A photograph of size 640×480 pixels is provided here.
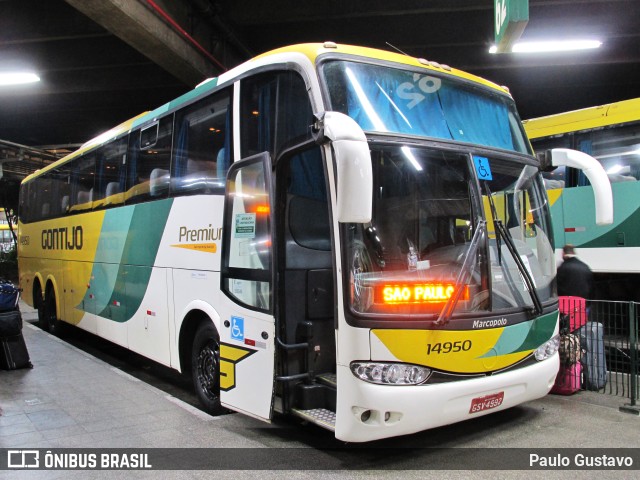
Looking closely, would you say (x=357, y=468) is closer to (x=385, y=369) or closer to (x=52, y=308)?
(x=385, y=369)

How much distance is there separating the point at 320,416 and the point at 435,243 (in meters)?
1.73

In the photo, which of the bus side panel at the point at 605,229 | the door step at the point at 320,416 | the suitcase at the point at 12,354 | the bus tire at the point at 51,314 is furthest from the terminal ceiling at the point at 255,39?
the door step at the point at 320,416

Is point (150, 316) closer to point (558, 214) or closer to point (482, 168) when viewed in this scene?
point (482, 168)

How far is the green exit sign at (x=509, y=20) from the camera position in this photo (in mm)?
6238

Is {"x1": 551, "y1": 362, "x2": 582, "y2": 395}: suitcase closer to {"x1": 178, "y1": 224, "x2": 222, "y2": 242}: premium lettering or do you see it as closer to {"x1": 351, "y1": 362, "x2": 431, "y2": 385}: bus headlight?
{"x1": 351, "y1": 362, "x2": 431, "y2": 385}: bus headlight

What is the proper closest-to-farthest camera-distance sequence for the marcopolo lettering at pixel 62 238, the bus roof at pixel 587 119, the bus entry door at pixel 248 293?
the bus entry door at pixel 248 293
the bus roof at pixel 587 119
the marcopolo lettering at pixel 62 238

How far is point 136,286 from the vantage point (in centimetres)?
754

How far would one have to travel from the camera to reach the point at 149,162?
23.9 ft

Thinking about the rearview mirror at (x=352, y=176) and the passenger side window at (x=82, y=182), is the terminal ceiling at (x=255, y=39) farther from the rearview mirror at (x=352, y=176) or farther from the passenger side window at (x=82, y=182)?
the rearview mirror at (x=352, y=176)

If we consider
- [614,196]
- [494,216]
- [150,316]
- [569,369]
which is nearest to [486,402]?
[494,216]

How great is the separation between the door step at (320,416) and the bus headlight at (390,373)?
51 centimetres

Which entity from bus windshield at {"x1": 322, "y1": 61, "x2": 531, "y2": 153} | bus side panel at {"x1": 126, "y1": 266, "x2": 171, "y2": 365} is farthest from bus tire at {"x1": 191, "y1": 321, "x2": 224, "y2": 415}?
bus windshield at {"x1": 322, "y1": 61, "x2": 531, "y2": 153}

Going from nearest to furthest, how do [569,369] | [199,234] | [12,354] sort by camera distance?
[199,234] → [569,369] → [12,354]

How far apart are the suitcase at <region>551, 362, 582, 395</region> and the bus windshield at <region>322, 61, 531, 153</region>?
8.93 feet
